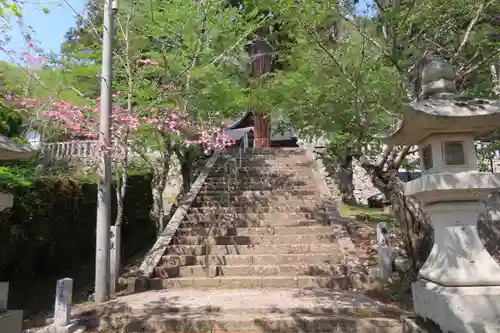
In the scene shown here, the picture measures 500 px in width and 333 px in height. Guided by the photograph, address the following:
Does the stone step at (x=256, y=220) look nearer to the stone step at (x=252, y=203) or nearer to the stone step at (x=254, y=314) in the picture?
the stone step at (x=252, y=203)

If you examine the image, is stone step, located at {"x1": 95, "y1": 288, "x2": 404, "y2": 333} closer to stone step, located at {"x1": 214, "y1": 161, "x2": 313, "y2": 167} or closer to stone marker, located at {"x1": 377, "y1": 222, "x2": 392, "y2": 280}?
stone marker, located at {"x1": 377, "y1": 222, "x2": 392, "y2": 280}

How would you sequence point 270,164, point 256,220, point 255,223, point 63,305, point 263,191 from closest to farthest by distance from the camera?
point 63,305 → point 255,223 → point 256,220 → point 263,191 → point 270,164

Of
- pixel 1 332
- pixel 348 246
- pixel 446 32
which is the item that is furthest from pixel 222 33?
pixel 1 332

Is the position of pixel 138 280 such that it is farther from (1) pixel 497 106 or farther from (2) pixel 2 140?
(1) pixel 497 106

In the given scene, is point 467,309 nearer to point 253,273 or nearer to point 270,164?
point 253,273

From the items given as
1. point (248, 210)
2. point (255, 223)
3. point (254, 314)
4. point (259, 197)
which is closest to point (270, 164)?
point (259, 197)

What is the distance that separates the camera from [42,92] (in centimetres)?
920

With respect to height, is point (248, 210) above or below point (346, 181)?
below

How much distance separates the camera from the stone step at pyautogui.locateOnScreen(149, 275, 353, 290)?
7.33 m

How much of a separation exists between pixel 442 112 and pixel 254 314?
388cm

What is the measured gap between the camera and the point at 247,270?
8.03 m

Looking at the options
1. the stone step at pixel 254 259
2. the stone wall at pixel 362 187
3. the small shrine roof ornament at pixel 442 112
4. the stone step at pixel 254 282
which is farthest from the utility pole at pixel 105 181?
the stone wall at pixel 362 187

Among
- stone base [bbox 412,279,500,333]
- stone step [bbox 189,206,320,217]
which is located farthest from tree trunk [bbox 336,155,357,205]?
stone base [bbox 412,279,500,333]

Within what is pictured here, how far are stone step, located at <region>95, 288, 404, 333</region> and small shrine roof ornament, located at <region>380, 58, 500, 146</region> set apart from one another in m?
2.73
